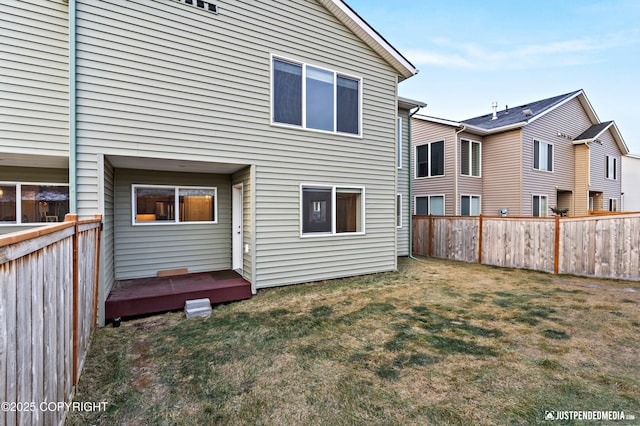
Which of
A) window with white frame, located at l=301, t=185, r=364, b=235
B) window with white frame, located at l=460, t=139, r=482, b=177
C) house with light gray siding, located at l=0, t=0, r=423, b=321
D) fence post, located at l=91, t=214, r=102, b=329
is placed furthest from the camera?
window with white frame, located at l=460, t=139, r=482, b=177

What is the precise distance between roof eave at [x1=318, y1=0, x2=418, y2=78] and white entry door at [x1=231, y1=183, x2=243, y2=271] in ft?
14.7

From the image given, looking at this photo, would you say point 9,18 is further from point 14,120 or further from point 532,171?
point 532,171

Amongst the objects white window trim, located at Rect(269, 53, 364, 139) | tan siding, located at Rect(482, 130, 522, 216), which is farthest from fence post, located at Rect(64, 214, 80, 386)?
tan siding, located at Rect(482, 130, 522, 216)

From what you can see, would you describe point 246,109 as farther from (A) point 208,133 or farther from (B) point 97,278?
(B) point 97,278

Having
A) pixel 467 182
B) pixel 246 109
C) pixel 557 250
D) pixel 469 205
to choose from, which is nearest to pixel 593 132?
pixel 467 182

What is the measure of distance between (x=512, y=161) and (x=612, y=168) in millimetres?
9195

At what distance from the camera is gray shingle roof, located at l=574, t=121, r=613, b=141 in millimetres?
14847

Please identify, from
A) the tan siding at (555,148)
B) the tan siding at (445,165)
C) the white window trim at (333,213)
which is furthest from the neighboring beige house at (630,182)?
the white window trim at (333,213)

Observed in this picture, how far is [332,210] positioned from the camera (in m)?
6.63

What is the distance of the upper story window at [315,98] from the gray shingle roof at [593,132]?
1498cm

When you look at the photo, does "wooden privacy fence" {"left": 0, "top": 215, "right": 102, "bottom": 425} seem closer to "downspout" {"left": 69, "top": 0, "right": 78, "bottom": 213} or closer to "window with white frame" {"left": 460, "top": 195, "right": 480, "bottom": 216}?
"downspout" {"left": 69, "top": 0, "right": 78, "bottom": 213}

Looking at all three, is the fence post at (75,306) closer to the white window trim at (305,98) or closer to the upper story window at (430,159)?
the white window trim at (305,98)

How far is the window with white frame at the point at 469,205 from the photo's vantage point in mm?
12844

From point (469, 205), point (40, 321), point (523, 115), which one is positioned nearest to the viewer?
point (40, 321)
